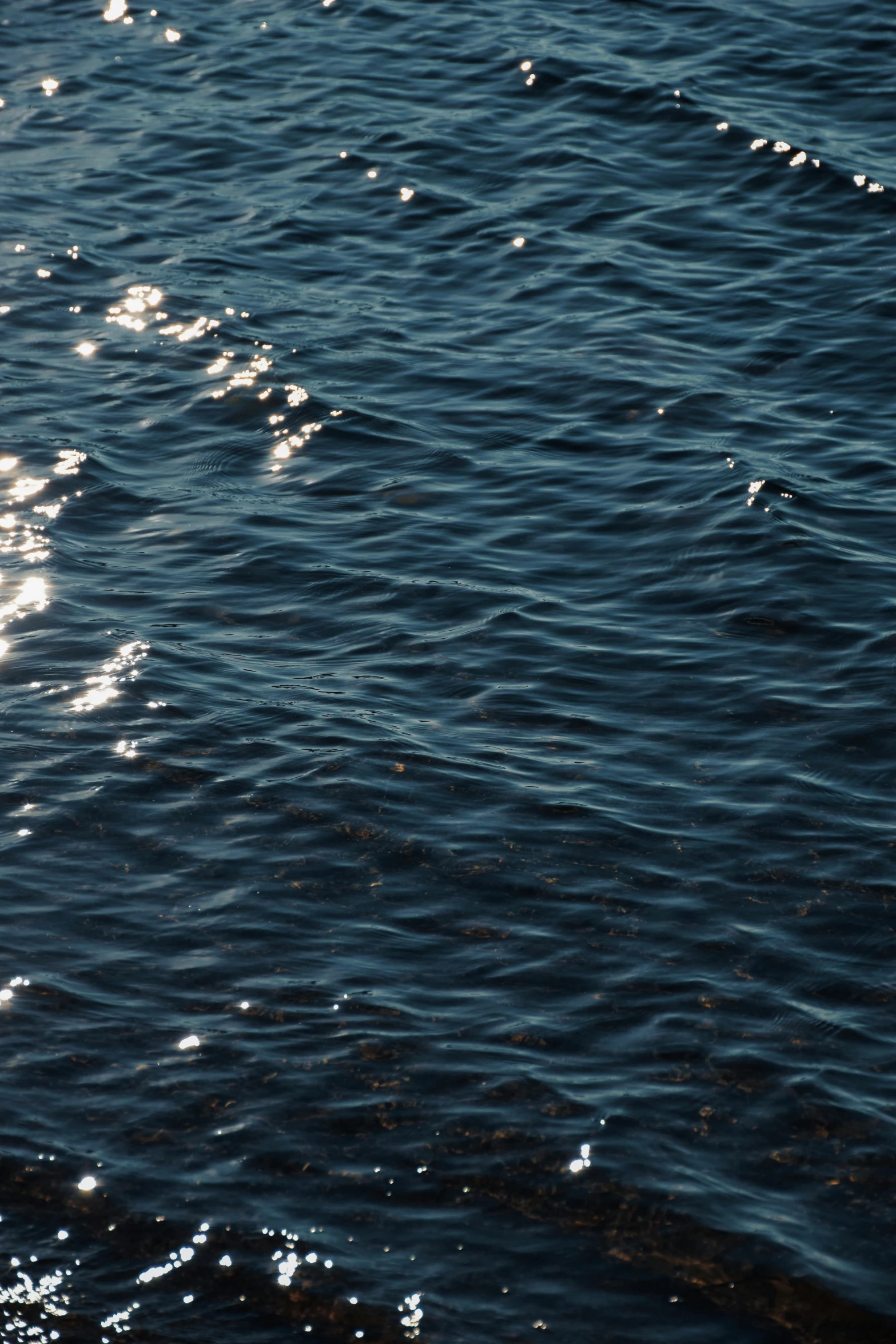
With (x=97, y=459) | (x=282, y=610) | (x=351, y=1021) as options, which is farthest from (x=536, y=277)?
(x=351, y=1021)

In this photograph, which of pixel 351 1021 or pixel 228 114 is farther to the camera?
pixel 228 114

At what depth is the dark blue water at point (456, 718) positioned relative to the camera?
740cm

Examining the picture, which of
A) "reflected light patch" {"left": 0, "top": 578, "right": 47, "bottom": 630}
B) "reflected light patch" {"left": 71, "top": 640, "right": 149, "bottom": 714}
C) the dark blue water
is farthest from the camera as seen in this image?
"reflected light patch" {"left": 0, "top": 578, "right": 47, "bottom": 630}

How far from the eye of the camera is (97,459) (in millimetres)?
14555

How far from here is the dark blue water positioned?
7.40m

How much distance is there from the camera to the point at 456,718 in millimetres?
11188

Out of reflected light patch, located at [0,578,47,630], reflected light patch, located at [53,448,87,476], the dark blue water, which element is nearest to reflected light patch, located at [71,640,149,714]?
the dark blue water

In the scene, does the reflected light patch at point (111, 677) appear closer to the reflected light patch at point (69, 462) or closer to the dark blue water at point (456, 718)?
the dark blue water at point (456, 718)

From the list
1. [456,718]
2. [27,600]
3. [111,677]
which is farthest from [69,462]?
[456,718]

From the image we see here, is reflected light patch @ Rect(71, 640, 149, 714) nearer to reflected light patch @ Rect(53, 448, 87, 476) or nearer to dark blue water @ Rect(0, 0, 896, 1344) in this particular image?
dark blue water @ Rect(0, 0, 896, 1344)

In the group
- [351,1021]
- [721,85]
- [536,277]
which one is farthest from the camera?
[721,85]

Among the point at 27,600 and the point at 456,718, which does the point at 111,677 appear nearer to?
the point at 27,600

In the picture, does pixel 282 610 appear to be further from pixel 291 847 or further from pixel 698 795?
pixel 698 795

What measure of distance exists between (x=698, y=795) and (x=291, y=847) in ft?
9.04
